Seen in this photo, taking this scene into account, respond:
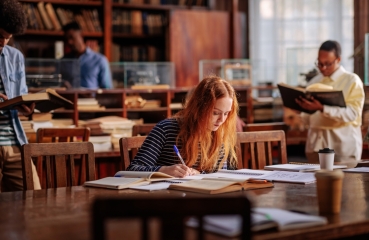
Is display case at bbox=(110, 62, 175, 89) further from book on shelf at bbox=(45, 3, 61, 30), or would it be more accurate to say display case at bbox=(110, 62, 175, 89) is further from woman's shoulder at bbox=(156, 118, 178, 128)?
woman's shoulder at bbox=(156, 118, 178, 128)

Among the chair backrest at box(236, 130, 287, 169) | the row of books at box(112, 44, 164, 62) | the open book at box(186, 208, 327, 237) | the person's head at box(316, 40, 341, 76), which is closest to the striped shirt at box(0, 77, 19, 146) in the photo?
the chair backrest at box(236, 130, 287, 169)

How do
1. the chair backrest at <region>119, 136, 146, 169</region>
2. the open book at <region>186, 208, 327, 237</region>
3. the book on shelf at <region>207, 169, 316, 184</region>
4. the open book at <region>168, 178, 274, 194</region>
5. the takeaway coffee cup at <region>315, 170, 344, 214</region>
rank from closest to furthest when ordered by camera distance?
1. the open book at <region>186, 208, 327, 237</region>
2. the takeaway coffee cup at <region>315, 170, 344, 214</region>
3. the open book at <region>168, 178, 274, 194</region>
4. the book on shelf at <region>207, 169, 316, 184</region>
5. the chair backrest at <region>119, 136, 146, 169</region>

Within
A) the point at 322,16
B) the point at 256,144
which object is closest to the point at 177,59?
the point at 322,16

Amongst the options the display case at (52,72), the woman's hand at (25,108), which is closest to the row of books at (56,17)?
the display case at (52,72)

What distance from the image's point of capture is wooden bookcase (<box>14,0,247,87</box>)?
6977mm

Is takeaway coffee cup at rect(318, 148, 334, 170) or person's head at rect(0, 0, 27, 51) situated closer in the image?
takeaway coffee cup at rect(318, 148, 334, 170)

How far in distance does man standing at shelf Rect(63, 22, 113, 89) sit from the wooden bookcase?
1.95 feet

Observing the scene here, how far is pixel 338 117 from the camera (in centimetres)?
409

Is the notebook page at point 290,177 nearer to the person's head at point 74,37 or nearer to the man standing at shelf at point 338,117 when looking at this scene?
the man standing at shelf at point 338,117

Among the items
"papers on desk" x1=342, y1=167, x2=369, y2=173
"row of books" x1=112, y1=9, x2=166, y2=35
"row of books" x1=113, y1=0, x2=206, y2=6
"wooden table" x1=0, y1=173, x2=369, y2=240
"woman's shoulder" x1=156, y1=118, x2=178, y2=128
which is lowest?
"papers on desk" x1=342, y1=167, x2=369, y2=173

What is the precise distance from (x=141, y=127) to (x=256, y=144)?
0.85 meters

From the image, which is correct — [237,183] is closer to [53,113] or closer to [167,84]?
[53,113]

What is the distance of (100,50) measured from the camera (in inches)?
280

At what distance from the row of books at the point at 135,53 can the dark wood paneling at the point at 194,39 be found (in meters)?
0.36
